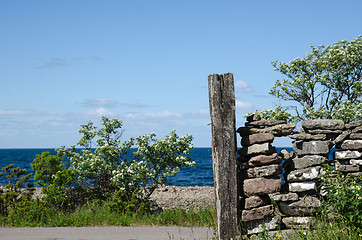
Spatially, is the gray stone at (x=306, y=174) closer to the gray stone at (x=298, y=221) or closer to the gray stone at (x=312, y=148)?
the gray stone at (x=312, y=148)

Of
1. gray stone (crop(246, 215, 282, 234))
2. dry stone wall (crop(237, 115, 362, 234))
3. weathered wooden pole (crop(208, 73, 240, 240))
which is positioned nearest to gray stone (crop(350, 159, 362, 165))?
dry stone wall (crop(237, 115, 362, 234))

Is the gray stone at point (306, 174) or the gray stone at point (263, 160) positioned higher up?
the gray stone at point (263, 160)

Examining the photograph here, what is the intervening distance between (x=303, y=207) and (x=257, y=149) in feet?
5.29

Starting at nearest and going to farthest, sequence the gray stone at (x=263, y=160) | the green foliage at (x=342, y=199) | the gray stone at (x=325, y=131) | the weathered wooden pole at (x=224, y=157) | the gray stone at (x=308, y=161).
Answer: the green foliage at (x=342, y=199) → the weathered wooden pole at (x=224, y=157) → the gray stone at (x=263, y=160) → the gray stone at (x=308, y=161) → the gray stone at (x=325, y=131)

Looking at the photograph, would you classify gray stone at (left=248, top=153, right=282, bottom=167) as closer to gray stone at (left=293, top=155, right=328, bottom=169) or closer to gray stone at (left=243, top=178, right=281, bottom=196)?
gray stone at (left=243, top=178, right=281, bottom=196)

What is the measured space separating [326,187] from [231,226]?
7.60 feet

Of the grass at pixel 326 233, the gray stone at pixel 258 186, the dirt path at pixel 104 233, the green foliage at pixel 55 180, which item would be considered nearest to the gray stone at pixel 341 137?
the grass at pixel 326 233

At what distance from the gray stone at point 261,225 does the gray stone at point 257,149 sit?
1.40 metres

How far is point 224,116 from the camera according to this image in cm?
771

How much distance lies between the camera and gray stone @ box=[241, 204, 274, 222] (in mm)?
7926

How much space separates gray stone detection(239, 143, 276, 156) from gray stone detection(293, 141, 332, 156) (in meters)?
0.67

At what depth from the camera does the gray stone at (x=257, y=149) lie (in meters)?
8.08

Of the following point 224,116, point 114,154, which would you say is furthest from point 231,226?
point 114,154

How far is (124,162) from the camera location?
39.3 ft
